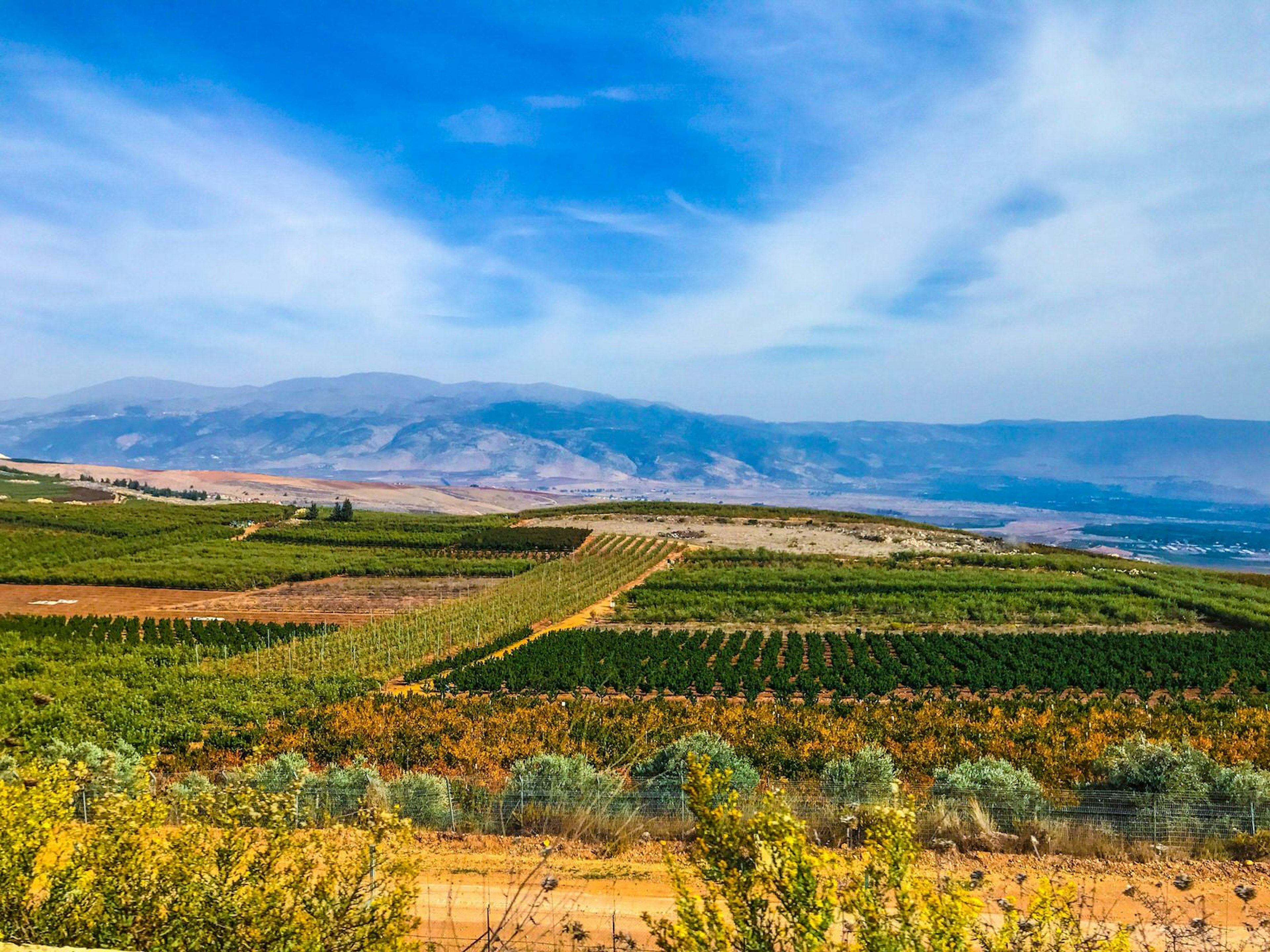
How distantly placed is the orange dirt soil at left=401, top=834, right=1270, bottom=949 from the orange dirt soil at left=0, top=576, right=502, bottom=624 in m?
26.9

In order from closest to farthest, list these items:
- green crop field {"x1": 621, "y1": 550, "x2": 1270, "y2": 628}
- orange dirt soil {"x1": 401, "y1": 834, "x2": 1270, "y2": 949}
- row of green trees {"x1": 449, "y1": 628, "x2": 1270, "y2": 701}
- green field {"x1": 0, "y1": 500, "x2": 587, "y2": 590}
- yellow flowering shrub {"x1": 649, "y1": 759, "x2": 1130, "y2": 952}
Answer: yellow flowering shrub {"x1": 649, "y1": 759, "x2": 1130, "y2": 952} < orange dirt soil {"x1": 401, "y1": 834, "x2": 1270, "y2": 949} < row of green trees {"x1": 449, "y1": 628, "x2": 1270, "y2": 701} < green crop field {"x1": 621, "y1": 550, "x2": 1270, "y2": 628} < green field {"x1": 0, "y1": 500, "x2": 587, "y2": 590}

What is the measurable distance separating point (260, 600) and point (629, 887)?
38400 millimetres

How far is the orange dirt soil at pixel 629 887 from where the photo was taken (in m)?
8.78

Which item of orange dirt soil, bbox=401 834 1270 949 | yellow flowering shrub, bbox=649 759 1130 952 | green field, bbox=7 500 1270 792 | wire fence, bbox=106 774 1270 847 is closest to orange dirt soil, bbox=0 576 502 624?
green field, bbox=7 500 1270 792

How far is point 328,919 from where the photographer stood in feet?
20.0

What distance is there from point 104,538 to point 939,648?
65133 mm

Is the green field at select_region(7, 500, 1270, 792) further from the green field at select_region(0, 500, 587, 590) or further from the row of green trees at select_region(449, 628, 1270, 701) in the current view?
the green field at select_region(0, 500, 587, 590)

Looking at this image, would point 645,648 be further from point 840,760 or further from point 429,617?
point 840,760

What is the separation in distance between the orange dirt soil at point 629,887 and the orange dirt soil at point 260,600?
26886 mm

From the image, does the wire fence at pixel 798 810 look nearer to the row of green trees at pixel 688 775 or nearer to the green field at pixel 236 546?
the row of green trees at pixel 688 775

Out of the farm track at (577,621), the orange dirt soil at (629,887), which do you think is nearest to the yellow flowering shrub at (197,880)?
the orange dirt soil at (629,887)

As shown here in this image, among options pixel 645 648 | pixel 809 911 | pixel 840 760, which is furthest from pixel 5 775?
pixel 645 648

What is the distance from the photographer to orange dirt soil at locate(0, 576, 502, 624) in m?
36.8

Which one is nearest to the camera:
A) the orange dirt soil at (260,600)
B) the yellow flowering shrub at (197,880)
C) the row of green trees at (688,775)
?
the yellow flowering shrub at (197,880)
